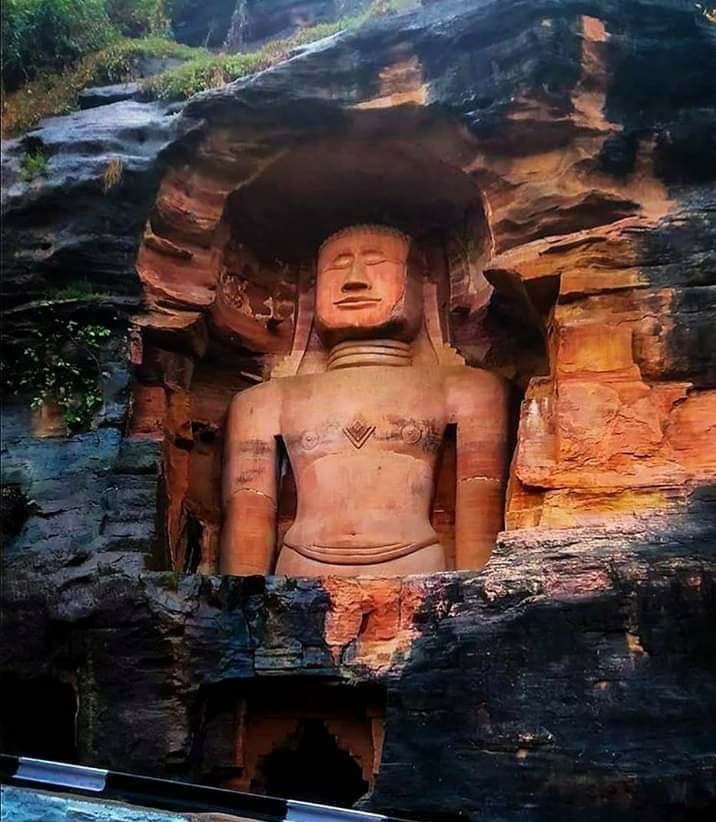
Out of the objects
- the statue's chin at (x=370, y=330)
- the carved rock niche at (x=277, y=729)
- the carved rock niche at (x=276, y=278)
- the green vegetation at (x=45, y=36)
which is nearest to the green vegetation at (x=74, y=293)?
the carved rock niche at (x=276, y=278)

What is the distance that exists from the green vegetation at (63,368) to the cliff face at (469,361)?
0.58 ft

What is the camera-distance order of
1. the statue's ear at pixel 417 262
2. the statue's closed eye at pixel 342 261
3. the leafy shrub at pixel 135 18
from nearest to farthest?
1. the statue's closed eye at pixel 342 261
2. the statue's ear at pixel 417 262
3. the leafy shrub at pixel 135 18

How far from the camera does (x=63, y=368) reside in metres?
8.88

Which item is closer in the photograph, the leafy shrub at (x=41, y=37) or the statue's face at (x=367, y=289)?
the statue's face at (x=367, y=289)

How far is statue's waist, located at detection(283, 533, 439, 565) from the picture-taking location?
28.0ft

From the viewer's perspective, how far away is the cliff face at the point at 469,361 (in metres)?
6.64

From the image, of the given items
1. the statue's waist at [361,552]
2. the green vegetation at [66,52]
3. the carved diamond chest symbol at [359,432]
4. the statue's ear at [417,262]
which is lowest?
the statue's waist at [361,552]

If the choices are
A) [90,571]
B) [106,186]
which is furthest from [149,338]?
[90,571]

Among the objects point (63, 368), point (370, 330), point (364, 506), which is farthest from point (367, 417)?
point (63, 368)

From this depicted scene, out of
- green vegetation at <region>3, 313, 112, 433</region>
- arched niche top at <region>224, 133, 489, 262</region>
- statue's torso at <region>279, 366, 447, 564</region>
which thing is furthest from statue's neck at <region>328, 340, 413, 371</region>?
green vegetation at <region>3, 313, 112, 433</region>

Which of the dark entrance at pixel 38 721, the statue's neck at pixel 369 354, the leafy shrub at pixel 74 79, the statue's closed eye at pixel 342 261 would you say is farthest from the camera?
the leafy shrub at pixel 74 79

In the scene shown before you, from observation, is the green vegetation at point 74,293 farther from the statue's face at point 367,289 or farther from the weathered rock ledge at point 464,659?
the weathered rock ledge at point 464,659

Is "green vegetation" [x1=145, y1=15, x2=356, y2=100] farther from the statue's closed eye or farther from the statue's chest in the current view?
the statue's chest

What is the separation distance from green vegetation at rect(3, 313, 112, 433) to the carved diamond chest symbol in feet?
6.37
